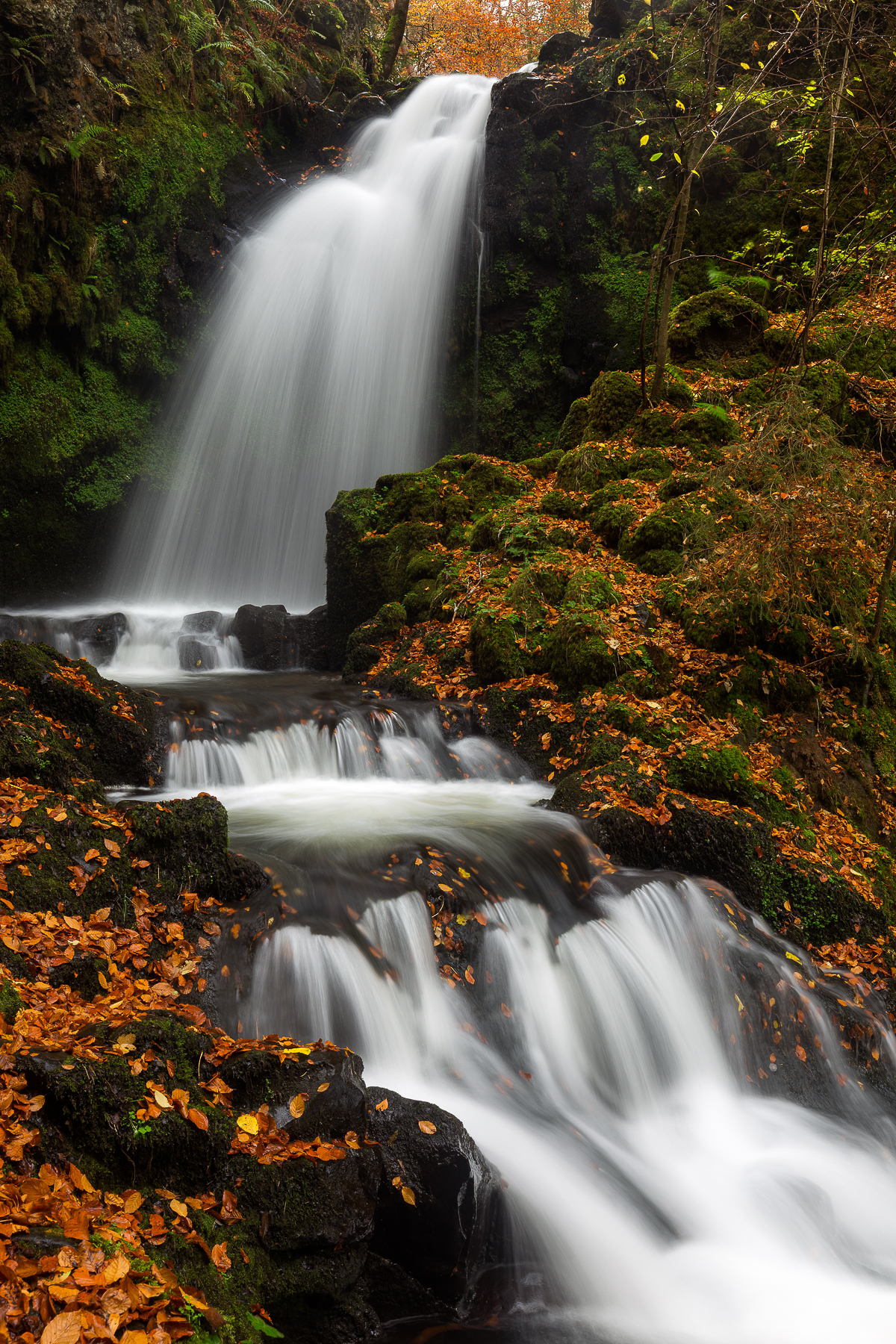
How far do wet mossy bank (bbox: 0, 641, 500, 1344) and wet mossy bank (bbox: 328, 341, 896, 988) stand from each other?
10.7ft

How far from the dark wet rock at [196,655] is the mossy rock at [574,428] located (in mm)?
5649

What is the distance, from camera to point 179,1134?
9.10 ft

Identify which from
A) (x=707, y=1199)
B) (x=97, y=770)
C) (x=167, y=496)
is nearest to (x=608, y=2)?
(x=167, y=496)

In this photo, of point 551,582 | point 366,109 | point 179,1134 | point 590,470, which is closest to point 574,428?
point 590,470

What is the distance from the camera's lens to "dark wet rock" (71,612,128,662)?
Result: 1149cm

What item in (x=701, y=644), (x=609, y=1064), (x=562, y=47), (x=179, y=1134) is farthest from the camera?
(x=562, y=47)

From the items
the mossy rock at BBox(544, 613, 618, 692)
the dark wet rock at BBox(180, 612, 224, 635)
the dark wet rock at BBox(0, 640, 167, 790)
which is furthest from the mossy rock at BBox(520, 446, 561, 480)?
the dark wet rock at BBox(0, 640, 167, 790)

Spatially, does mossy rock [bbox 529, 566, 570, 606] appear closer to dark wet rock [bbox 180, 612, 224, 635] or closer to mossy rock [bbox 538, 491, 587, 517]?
mossy rock [bbox 538, 491, 587, 517]

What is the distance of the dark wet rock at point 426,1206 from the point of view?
10.6 ft

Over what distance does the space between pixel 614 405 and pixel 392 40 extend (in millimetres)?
17934

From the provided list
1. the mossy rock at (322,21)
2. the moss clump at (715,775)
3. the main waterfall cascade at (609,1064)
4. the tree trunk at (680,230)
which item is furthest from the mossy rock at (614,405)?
the mossy rock at (322,21)

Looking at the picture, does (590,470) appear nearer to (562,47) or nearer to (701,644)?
(701,644)

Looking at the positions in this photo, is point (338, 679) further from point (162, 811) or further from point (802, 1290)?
point (802, 1290)

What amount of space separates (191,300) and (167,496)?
4.20 m
